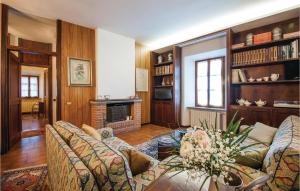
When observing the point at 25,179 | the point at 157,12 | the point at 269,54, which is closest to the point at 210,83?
the point at 269,54

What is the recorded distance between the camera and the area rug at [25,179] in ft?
6.41

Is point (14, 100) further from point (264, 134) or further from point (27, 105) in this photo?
point (27, 105)

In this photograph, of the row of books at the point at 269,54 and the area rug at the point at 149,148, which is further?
the area rug at the point at 149,148

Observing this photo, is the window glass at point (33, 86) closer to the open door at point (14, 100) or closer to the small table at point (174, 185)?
the open door at point (14, 100)

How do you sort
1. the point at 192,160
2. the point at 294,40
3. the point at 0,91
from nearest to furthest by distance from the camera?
the point at 192,160 < the point at 294,40 < the point at 0,91

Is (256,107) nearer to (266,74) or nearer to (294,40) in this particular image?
(266,74)

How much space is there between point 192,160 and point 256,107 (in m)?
3.16

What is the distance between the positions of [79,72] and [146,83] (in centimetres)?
230

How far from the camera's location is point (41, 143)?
359cm

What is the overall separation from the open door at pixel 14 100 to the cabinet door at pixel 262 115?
5.09 meters

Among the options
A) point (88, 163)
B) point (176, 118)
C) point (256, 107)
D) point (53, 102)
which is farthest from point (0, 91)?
point (256, 107)

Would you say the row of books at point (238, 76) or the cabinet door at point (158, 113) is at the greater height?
the row of books at point (238, 76)

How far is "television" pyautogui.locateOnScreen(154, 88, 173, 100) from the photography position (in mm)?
5089

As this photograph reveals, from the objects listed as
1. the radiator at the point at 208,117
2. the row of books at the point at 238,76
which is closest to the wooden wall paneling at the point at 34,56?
the radiator at the point at 208,117
